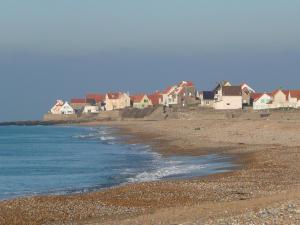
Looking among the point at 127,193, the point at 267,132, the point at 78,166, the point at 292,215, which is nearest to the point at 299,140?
the point at 267,132

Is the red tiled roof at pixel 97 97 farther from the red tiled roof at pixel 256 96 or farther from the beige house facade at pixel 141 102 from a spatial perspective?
the red tiled roof at pixel 256 96

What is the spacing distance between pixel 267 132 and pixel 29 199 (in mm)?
39524

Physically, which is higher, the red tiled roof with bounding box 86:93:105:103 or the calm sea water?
the red tiled roof with bounding box 86:93:105:103

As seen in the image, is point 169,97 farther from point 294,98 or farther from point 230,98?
point 294,98

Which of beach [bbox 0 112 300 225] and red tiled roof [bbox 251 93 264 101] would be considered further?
red tiled roof [bbox 251 93 264 101]

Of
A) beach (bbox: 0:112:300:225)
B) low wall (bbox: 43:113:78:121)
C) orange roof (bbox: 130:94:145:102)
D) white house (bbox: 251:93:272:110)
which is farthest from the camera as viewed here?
low wall (bbox: 43:113:78:121)

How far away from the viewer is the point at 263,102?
11738 centimetres

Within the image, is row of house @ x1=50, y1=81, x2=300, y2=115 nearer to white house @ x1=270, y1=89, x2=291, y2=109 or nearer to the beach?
white house @ x1=270, y1=89, x2=291, y2=109

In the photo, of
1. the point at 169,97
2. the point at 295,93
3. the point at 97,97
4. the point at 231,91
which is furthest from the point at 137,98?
the point at 295,93

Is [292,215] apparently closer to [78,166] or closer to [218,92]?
[78,166]

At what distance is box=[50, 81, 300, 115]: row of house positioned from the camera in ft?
384

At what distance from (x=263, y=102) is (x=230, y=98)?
5854 millimetres

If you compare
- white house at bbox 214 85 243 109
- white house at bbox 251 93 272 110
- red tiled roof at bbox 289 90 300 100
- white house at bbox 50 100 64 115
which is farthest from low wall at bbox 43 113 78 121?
red tiled roof at bbox 289 90 300 100

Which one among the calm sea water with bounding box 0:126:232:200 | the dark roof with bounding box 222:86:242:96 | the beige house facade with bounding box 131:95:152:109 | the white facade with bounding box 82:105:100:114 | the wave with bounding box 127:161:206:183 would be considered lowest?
the calm sea water with bounding box 0:126:232:200
